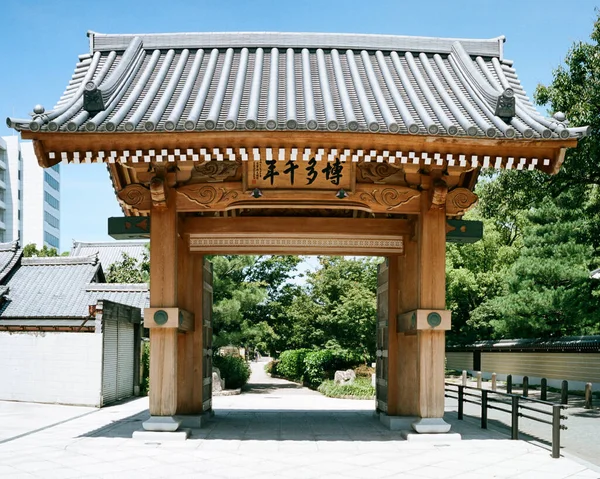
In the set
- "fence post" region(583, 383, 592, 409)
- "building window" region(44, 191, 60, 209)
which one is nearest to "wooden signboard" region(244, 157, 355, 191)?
"fence post" region(583, 383, 592, 409)

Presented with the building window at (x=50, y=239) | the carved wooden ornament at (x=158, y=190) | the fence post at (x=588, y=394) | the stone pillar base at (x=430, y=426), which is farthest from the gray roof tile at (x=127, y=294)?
the building window at (x=50, y=239)

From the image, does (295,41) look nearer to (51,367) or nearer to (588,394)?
(51,367)

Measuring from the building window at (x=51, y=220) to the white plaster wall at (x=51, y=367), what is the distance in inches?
2142

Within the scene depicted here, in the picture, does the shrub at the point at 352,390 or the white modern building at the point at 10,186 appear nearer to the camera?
the shrub at the point at 352,390

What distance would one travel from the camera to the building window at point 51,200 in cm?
6850

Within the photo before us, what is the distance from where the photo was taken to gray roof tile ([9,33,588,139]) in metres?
8.50

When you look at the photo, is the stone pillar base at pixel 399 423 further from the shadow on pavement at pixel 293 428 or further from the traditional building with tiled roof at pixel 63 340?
the traditional building with tiled roof at pixel 63 340

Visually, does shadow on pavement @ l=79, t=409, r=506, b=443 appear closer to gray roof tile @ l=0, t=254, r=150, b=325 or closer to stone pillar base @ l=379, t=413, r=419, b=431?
stone pillar base @ l=379, t=413, r=419, b=431

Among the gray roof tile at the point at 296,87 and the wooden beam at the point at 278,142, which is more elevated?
the gray roof tile at the point at 296,87

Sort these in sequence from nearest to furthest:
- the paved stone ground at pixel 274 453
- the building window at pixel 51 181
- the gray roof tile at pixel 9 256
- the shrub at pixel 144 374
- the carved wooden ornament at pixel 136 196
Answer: the paved stone ground at pixel 274 453, the carved wooden ornament at pixel 136 196, the shrub at pixel 144 374, the gray roof tile at pixel 9 256, the building window at pixel 51 181

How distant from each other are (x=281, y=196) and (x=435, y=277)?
8.31 feet

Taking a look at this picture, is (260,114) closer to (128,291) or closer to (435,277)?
(435,277)

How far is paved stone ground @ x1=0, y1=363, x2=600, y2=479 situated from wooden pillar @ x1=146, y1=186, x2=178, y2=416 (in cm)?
67

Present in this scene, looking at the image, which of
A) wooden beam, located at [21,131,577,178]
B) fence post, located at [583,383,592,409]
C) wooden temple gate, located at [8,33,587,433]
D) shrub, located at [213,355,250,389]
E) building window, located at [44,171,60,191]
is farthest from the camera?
building window, located at [44,171,60,191]
